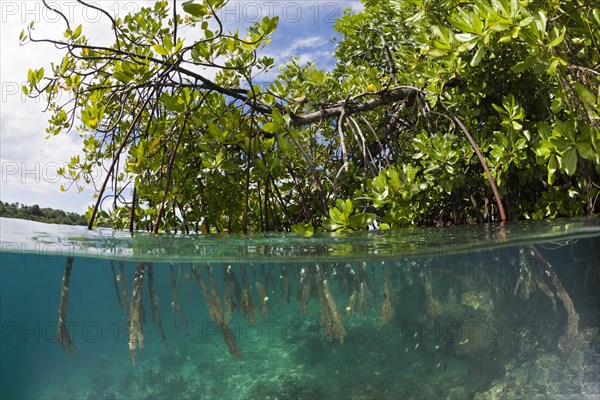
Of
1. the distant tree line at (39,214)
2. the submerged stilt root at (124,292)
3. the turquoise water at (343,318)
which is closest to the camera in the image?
the turquoise water at (343,318)

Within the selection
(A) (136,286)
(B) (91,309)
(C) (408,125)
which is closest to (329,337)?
(A) (136,286)

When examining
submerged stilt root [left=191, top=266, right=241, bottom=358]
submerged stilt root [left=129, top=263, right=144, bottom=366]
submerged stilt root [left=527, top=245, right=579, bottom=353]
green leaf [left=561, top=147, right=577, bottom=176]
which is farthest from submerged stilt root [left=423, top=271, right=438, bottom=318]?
submerged stilt root [left=129, top=263, right=144, bottom=366]

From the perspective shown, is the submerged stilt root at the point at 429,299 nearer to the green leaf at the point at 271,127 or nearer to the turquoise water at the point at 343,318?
the turquoise water at the point at 343,318

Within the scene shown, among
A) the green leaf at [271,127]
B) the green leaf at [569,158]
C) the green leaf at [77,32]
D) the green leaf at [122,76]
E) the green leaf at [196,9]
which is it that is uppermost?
the green leaf at [77,32]

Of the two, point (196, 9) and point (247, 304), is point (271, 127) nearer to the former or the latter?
point (196, 9)

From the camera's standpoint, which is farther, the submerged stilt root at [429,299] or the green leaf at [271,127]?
the submerged stilt root at [429,299]

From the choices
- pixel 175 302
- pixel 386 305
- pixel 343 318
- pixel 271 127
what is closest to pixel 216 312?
pixel 175 302

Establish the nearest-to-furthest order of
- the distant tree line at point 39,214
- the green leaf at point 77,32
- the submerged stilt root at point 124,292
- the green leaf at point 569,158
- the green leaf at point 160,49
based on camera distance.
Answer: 1. the green leaf at point 160,49
2. the green leaf at point 569,158
3. the green leaf at point 77,32
4. the submerged stilt root at point 124,292
5. the distant tree line at point 39,214

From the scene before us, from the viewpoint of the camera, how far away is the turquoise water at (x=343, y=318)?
10.1 feet

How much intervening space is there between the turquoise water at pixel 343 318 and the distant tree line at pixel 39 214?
0.57ft

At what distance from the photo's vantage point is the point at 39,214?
4281 mm

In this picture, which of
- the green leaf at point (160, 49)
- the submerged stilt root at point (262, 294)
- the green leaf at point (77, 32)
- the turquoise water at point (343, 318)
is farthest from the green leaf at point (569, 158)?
the green leaf at point (77, 32)

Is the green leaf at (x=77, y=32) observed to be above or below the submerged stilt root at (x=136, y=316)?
above

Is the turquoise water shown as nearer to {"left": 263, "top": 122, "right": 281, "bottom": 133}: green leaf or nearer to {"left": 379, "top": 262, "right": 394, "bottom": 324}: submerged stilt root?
{"left": 379, "top": 262, "right": 394, "bottom": 324}: submerged stilt root
